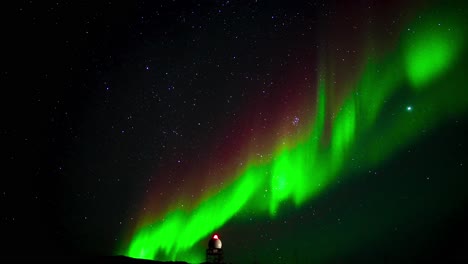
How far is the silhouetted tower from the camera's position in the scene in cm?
2670

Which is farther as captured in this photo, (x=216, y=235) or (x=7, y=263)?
(x=216, y=235)

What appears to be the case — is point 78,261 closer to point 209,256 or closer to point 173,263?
point 173,263

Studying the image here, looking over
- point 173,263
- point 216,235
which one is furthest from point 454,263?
point 173,263

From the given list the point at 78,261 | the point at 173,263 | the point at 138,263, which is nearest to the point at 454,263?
the point at 173,263

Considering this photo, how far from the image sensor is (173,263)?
25094 mm

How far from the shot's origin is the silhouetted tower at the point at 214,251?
2670cm

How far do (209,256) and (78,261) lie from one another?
8.68 m

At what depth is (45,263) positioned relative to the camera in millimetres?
21469

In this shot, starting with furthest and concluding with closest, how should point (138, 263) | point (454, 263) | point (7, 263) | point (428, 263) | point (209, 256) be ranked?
point (428, 263), point (454, 263), point (209, 256), point (138, 263), point (7, 263)

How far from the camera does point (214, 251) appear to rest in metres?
26.7

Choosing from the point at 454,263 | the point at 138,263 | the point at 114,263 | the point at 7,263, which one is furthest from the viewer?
the point at 454,263

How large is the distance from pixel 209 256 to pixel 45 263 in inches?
404

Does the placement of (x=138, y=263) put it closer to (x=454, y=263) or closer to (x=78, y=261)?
(x=78, y=261)

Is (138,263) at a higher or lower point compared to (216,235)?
lower
